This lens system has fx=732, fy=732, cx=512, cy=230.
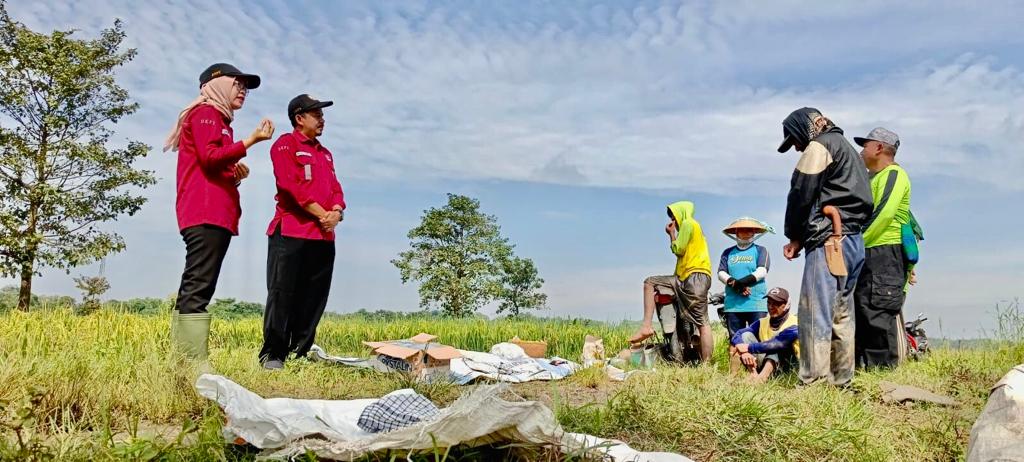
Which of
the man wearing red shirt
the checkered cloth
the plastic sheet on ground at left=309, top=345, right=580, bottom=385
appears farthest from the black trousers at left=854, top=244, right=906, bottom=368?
the checkered cloth

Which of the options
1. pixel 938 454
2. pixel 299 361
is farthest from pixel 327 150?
pixel 938 454

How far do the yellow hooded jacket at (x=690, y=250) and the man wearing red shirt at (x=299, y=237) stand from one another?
10.5 feet

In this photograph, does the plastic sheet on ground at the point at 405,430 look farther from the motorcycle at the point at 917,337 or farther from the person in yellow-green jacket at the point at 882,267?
the motorcycle at the point at 917,337

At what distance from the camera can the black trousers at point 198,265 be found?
4.72 metres

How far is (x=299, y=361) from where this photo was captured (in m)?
5.36

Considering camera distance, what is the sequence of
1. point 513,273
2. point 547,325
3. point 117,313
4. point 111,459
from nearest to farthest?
point 111,459, point 117,313, point 547,325, point 513,273

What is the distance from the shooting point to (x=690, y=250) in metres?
6.97

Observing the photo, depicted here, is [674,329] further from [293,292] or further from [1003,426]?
[1003,426]

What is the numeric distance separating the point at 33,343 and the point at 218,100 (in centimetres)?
230

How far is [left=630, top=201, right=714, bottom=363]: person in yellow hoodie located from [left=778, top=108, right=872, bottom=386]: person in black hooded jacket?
5.68 ft

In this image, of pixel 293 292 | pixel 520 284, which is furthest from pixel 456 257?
pixel 293 292

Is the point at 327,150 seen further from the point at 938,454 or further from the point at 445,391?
the point at 938,454

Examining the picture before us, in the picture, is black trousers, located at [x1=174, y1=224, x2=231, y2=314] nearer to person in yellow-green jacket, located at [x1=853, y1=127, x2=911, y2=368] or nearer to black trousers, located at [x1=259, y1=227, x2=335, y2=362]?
black trousers, located at [x1=259, y1=227, x2=335, y2=362]

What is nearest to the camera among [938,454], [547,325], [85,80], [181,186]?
[938,454]
